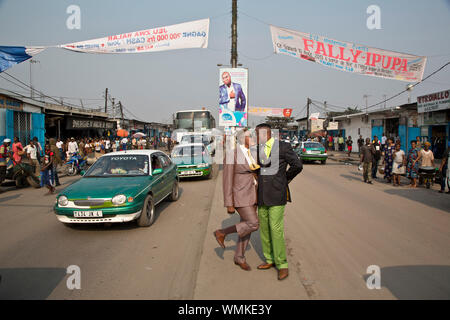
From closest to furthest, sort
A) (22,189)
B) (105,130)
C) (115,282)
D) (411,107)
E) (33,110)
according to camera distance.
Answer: (115,282) → (22,189) → (33,110) → (411,107) → (105,130)

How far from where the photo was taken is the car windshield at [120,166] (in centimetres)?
725

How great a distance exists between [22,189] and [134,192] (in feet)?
27.0

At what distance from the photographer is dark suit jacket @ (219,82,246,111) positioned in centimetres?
1381

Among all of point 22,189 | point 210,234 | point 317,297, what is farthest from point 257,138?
point 22,189

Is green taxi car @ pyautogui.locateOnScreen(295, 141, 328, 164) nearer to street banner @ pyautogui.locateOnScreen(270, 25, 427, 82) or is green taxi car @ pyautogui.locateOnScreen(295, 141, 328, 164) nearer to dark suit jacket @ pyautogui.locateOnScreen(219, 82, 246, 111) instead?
dark suit jacket @ pyautogui.locateOnScreen(219, 82, 246, 111)

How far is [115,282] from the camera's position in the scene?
3887mm

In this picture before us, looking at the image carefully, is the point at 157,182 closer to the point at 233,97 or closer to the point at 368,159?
the point at 233,97

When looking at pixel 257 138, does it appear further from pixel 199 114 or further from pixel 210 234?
pixel 199 114

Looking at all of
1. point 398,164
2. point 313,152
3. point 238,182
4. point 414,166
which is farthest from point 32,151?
point 313,152

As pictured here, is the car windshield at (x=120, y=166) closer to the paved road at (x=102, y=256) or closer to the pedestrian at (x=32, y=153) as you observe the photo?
the paved road at (x=102, y=256)

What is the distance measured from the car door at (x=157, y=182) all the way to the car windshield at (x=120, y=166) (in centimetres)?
27

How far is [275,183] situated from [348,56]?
854cm

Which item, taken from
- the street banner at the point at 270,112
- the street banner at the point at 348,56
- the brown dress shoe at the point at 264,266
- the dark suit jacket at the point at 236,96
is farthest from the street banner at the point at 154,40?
the street banner at the point at 270,112
